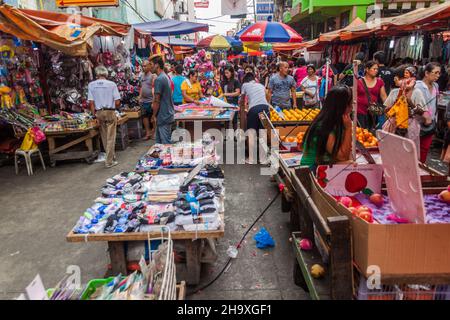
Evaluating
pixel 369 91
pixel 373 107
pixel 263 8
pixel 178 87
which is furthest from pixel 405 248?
pixel 263 8

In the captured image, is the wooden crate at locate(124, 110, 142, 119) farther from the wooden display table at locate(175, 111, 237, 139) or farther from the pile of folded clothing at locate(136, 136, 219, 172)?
the pile of folded clothing at locate(136, 136, 219, 172)

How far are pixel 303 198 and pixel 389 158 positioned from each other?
0.74 meters

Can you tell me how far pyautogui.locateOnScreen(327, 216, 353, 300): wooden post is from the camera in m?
2.19

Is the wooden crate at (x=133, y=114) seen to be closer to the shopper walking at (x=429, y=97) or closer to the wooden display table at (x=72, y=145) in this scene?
the wooden display table at (x=72, y=145)

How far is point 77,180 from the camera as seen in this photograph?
6918 millimetres

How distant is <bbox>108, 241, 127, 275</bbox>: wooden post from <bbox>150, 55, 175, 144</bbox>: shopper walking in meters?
4.05

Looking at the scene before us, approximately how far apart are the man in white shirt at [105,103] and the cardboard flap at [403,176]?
6160 millimetres

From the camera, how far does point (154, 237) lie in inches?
129

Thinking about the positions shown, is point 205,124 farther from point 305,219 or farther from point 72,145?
point 305,219

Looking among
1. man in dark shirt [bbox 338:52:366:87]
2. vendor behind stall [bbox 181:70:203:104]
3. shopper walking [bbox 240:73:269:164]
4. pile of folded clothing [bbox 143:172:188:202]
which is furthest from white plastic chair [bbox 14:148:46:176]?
man in dark shirt [bbox 338:52:366:87]

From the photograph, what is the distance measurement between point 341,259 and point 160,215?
185 cm
